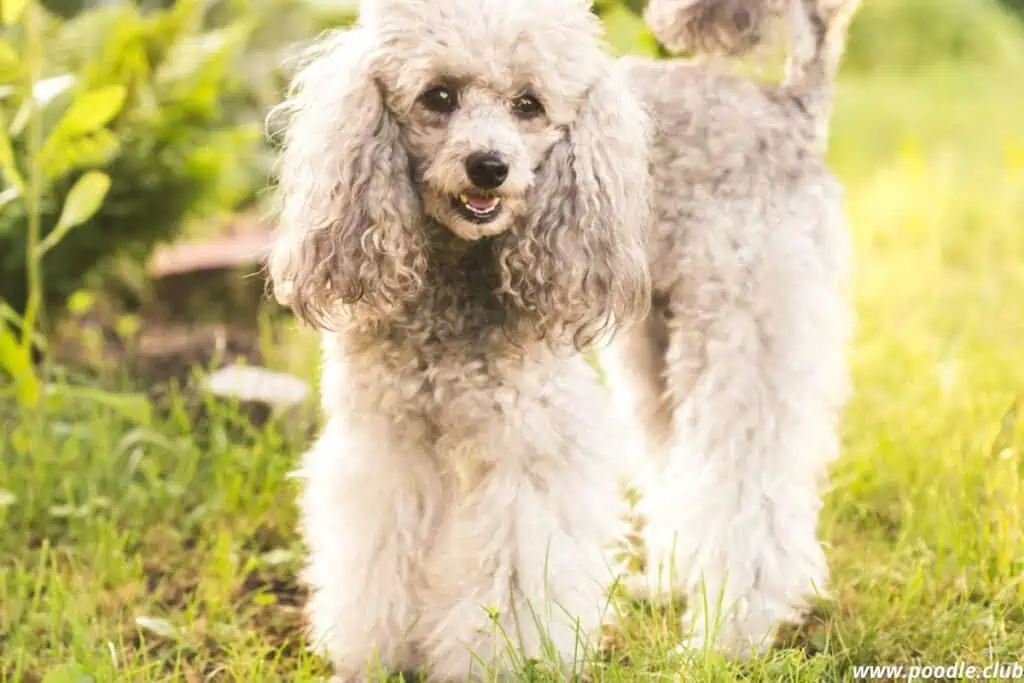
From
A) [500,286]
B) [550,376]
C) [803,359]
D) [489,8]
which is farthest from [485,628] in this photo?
[489,8]

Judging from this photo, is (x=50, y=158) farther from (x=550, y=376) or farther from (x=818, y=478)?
(x=818, y=478)

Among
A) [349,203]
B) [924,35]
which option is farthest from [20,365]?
[924,35]

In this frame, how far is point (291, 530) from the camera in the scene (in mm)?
3799

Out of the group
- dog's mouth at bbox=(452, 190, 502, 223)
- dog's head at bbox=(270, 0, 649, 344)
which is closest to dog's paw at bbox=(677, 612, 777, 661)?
dog's head at bbox=(270, 0, 649, 344)

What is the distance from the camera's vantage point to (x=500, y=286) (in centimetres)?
285

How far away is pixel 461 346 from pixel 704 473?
0.76 metres

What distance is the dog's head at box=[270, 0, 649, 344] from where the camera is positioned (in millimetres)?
2604

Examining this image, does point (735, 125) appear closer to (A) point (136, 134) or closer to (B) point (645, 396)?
(B) point (645, 396)

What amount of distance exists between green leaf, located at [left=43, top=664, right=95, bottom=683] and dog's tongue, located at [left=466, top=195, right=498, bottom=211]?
52.8 inches

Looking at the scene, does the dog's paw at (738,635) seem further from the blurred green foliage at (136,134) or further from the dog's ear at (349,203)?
the blurred green foliage at (136,134)

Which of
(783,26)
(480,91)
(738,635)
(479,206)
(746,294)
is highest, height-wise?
(783,26)

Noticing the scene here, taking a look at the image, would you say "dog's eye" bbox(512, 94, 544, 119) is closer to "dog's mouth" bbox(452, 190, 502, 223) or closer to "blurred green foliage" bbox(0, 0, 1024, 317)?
"dog's mouth" bbox(452, 190, 502, 223)

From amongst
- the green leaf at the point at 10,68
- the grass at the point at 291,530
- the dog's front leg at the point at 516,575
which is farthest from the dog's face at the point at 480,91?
the green leaf at the point at 10,68

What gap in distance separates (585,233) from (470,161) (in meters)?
0.38
